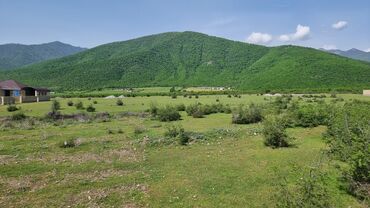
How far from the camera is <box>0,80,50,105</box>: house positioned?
6116 cm

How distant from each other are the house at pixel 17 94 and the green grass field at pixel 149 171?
41.5 meters

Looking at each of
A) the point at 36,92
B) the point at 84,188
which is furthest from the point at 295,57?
the point at 84,188

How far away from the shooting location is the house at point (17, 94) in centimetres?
6116

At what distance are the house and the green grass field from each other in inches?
1633

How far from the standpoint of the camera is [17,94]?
213 ft

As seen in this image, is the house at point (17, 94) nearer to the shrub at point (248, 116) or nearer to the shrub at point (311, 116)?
the shrub at point (248, 116)

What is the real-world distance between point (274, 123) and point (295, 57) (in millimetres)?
159567

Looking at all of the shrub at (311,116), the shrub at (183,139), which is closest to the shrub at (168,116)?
the shrub at (311,116)

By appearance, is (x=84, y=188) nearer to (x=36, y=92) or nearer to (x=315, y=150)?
(x=315, y=150)

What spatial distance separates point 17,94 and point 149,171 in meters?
58.6

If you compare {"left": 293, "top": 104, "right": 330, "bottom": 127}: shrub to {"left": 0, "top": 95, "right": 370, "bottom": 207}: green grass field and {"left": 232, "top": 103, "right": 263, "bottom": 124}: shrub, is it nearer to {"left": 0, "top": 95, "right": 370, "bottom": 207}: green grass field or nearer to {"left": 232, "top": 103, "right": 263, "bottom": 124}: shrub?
{"left": 0, "top": 95, "right": 370, "bottom": 207}: green grass field

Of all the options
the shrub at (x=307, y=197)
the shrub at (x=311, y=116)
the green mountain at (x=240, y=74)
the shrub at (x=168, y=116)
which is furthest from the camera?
the green mountain at (x=240, y=74)

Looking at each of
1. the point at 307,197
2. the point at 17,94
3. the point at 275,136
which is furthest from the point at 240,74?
the point at 307,197

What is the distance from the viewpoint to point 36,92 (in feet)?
228
